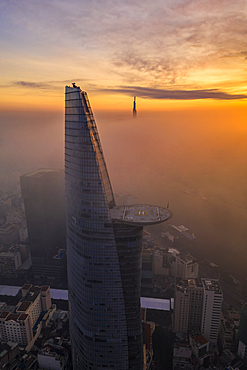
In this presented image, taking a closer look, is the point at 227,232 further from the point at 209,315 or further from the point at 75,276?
the point at 75,276

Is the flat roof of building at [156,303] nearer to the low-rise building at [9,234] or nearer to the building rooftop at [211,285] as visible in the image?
the building rooftop at [211,285]

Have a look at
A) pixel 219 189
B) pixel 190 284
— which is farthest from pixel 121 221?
pixel 219 189

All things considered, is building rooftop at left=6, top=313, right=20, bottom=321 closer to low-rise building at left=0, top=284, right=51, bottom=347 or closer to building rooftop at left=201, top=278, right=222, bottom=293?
low-rise building at left=0, top=284, right=51, bottom=347

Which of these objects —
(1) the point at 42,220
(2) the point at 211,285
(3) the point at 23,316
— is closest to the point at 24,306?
(3) the point at 23,316

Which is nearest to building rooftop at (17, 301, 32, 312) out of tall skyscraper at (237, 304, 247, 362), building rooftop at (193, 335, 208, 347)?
building rooftop at (193, 335, 208, 347)

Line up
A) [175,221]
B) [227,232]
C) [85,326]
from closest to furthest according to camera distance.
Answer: [85,326]
[227,232]
[175,221]

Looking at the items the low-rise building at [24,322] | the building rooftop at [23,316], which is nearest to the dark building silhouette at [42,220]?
the low-rise building at [24,322]
